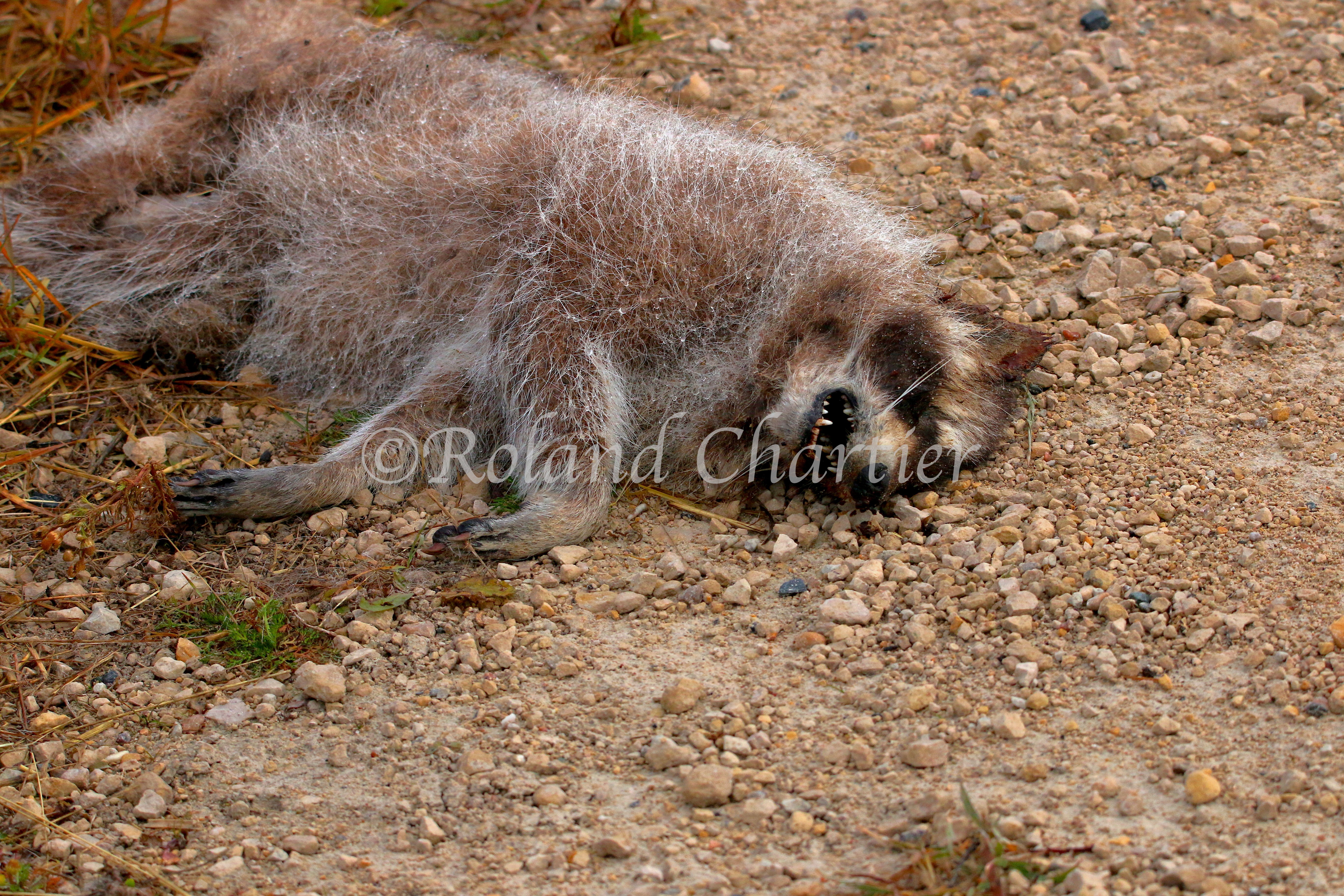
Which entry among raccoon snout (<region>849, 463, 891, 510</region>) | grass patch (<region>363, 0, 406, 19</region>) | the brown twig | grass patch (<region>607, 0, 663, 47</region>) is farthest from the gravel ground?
grass patch (<region>363, 0, 406, 19</region>)

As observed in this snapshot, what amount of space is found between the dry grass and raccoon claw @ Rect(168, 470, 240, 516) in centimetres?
254

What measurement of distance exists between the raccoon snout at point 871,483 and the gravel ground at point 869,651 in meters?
0.13

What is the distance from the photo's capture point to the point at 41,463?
3.97 metres

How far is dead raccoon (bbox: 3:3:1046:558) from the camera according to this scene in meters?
3.62

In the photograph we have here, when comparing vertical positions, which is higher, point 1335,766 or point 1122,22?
point 1122,22

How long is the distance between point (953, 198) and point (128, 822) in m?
3.68

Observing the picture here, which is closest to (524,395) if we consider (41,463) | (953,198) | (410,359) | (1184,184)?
(410,359)

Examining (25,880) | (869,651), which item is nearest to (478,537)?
(869,651)

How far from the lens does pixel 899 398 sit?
138 inches

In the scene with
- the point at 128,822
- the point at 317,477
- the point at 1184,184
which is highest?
the point at 1184,184

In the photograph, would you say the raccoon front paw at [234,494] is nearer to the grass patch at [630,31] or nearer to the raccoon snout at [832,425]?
the raccoon snout at [832,425]

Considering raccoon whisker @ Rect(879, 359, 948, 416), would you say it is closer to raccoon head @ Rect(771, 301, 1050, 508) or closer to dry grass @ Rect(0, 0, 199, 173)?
raccoon head @ Rect(771, 301, 1050, 508)

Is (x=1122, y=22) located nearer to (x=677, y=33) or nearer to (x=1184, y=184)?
(x=1184, y=184)

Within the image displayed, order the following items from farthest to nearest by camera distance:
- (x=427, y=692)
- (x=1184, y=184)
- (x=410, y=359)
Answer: (x=1184, y=184) < (x=410, y=359) < (x=427, y=692)
